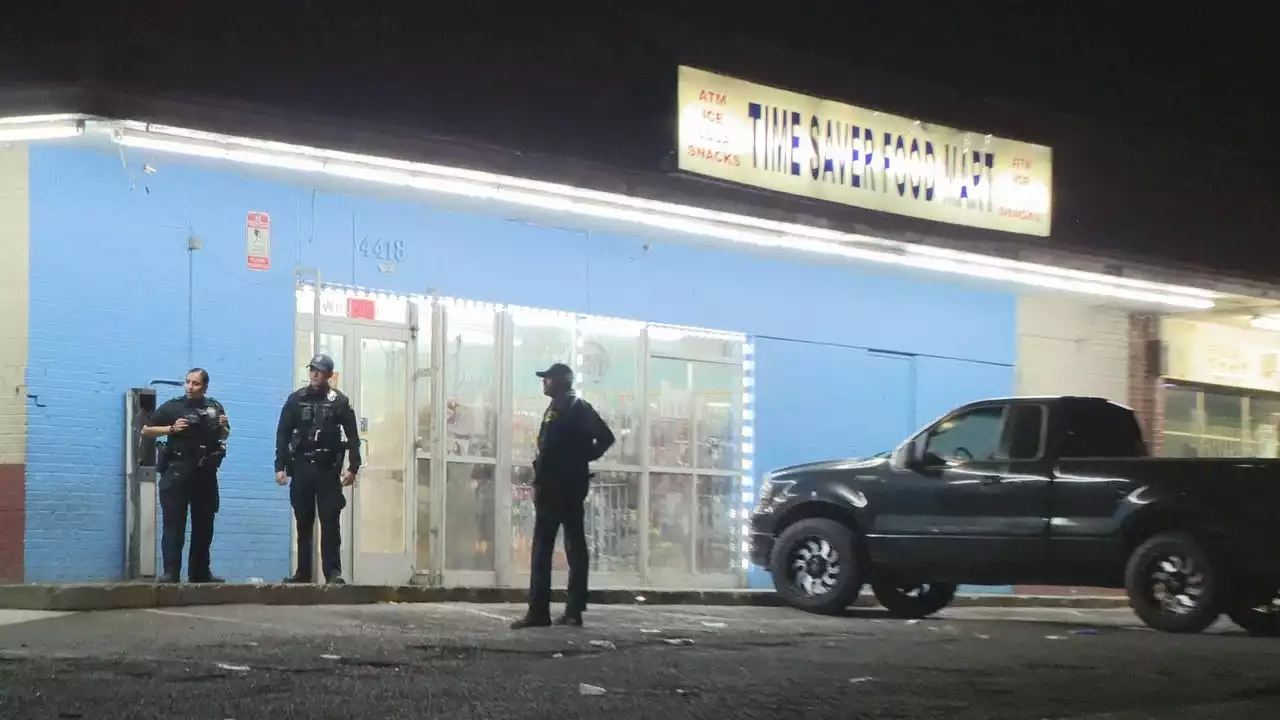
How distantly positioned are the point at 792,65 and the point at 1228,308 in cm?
948

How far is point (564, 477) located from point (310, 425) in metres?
3.17

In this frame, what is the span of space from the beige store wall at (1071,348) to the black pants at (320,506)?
10.9 metres

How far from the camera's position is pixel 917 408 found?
64.6ft

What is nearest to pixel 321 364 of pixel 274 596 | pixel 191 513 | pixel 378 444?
pixel 191 513

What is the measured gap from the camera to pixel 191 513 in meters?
12.9

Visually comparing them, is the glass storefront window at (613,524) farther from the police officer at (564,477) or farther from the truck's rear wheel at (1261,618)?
the truck's rear wheel at (1261,618)

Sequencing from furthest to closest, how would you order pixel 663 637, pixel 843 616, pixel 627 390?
1. pixel 627 390
2. pixel 843 616
3. pixel 663 637

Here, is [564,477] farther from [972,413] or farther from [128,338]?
[128,338]

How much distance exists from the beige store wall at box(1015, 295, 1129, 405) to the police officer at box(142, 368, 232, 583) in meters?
11.8

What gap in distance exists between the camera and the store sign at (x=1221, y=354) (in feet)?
71.1

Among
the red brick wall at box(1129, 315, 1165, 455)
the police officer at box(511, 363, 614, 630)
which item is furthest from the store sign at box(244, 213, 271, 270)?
the red brick wall at box(1129, 315, 1165, 455)

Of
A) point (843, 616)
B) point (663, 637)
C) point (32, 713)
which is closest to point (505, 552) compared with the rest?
point (843, 616)

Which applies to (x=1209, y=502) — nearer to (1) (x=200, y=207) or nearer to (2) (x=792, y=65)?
(2) (x=792, y=65)

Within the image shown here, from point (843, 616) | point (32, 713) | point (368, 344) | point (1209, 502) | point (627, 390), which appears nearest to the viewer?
point (32, 713)
